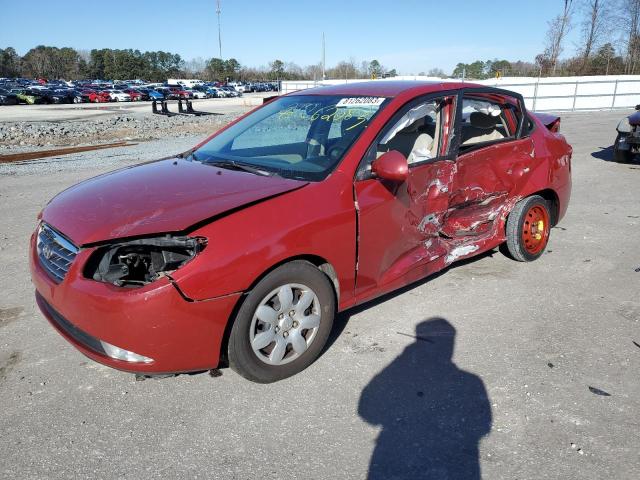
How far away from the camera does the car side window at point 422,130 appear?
3.64 m

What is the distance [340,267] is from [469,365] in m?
1.03

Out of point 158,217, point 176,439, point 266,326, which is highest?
point 158,217

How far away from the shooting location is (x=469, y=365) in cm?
319

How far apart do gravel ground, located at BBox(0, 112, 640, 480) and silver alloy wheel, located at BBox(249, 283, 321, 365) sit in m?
0.22

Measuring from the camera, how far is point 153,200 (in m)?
2.93

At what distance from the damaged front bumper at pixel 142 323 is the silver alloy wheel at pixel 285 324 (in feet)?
0.71

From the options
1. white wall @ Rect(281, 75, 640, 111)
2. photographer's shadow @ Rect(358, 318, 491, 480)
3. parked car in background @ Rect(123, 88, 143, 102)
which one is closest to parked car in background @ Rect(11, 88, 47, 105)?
parked car in background @ Rect(123, 88, 143, 102)

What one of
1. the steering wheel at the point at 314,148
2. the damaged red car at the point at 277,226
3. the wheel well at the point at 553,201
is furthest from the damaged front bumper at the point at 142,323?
the wheel well at the point at 553,201

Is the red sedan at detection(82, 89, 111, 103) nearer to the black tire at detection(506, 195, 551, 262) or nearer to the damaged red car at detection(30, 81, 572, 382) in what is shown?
the damaged red car at detection(30, 81, 572, 382)

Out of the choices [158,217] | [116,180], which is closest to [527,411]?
[158,217]

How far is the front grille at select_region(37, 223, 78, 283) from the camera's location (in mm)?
2785

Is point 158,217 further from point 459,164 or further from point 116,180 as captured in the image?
point 459,164

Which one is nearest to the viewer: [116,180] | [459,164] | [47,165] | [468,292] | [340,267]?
[340,267]

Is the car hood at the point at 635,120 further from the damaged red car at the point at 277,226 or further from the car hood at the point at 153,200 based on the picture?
the car hood at the point at 153,200
